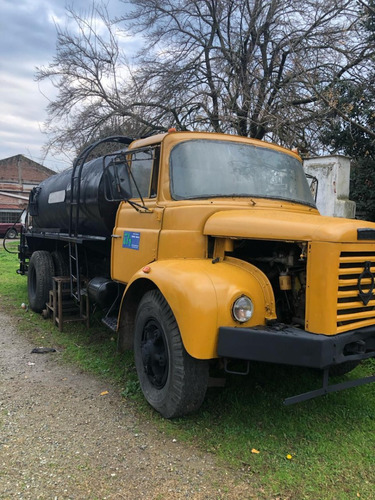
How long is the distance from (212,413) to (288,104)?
29.0 ft

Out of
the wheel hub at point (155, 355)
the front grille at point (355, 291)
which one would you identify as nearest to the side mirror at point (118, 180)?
the wheel hub at point (155, 355)

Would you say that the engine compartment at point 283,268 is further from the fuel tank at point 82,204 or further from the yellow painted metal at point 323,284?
the fuel tank at point 82,204

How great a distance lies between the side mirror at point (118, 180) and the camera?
14.8ft

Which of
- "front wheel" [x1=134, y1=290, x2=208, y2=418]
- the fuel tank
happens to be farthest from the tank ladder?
"front wheel" [x1=134, y1=290, x2=208, y2=418]

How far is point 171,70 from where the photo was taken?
12.5 m

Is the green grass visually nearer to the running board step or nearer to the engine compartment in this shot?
the running board step

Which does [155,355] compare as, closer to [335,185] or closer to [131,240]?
[131,240]

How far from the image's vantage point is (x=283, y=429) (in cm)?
336

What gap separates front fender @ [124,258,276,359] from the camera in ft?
9.72

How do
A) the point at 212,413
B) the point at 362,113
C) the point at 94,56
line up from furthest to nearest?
the point at 94,56, the point at 362,113, the point at 212,413

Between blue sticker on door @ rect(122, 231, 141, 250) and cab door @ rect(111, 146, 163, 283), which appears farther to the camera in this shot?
blue sticker on door @ rect(122, 231, 141, 250)

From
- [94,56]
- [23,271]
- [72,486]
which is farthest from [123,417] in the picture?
[94,56]

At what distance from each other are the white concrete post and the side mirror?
3.73 m

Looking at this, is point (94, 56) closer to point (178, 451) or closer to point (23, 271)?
point (23, 271)
